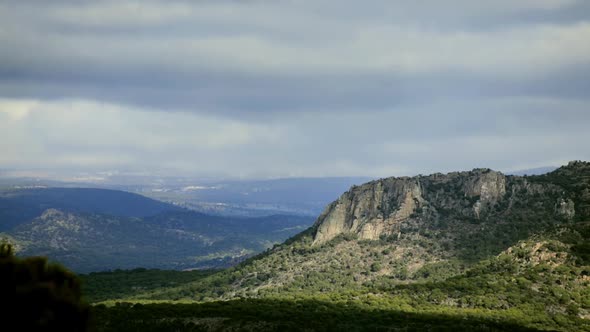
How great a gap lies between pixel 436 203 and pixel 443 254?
25190 millimetres

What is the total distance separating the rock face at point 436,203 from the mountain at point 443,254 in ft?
0.95

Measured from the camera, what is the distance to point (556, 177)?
152500 millimetres

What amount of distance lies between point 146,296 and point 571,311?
8987 centimetres

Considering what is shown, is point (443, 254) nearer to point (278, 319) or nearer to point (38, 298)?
point (278, 319)

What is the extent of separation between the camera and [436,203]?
162 m

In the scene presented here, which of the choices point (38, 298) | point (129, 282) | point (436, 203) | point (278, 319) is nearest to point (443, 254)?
point (436, 203)

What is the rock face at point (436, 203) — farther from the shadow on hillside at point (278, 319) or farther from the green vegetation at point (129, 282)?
the shadow on hillside at point (278, 319)

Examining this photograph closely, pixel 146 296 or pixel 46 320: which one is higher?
pixel 46 320

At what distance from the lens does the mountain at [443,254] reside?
8638cm

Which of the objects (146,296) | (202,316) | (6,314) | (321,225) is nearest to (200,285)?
(146,296)

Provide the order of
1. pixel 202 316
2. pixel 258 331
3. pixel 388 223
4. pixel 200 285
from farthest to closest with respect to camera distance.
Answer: pixel 388 223
pixel 200 285
pixel 202 316
pixel 258 331

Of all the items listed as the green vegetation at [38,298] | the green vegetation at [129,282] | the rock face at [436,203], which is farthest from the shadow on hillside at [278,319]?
the rock face at [436,203]

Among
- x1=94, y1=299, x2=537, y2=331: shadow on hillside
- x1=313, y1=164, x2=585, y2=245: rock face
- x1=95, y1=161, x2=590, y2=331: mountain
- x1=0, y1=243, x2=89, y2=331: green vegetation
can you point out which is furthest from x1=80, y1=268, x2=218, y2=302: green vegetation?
x1=0, y1=243, x2=89, y2=331: green vegetation

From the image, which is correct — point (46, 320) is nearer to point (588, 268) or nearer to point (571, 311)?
point (571, 311)
